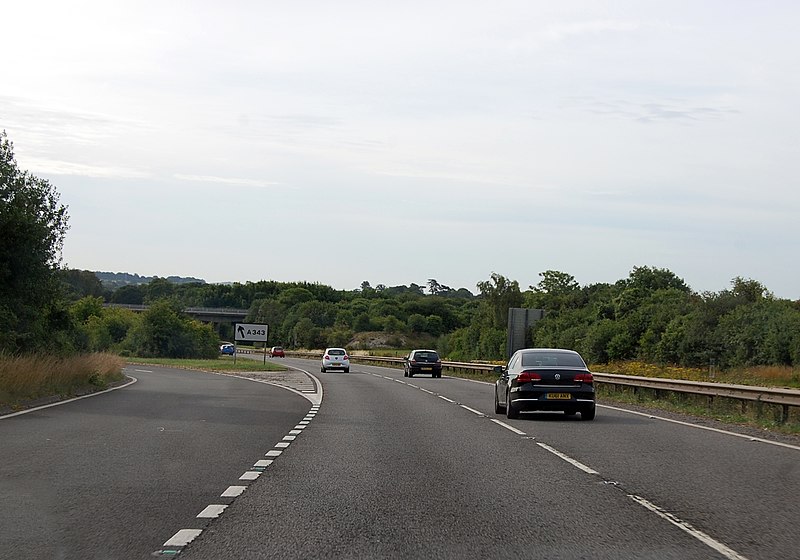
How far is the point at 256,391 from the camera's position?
115 ft

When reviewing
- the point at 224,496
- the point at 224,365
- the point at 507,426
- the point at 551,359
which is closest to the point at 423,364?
the point at 224,365

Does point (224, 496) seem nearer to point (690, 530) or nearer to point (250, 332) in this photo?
point (690, 530)

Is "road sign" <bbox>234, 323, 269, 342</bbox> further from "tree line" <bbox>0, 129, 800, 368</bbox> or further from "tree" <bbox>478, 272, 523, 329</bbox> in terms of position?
"tree" <bbox>478, 272, 523, 329</bbox>

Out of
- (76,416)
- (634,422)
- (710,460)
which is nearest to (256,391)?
(76,416)

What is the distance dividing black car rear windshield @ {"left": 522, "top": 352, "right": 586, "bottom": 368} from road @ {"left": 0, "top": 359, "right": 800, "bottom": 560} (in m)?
2.49

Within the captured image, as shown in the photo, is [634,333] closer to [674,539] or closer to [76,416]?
[76,416]

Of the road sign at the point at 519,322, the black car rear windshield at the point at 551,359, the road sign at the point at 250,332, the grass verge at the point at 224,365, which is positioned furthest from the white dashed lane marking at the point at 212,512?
the road sign at the point at 250,332

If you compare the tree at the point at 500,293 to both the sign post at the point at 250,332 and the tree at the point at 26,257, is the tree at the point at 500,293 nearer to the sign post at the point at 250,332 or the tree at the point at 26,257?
the sign post at the point at 250,332

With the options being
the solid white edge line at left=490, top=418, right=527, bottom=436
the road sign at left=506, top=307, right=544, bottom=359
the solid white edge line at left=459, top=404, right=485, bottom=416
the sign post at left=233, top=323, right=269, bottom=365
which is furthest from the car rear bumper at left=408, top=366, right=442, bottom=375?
the solid white edge line at left=490, top=418, right=527, bottom=436

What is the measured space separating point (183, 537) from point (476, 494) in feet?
11.8

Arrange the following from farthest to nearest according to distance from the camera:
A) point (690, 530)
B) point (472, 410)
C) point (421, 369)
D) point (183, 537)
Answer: point (421, 369)
point (472, 410)
point (690, 530)
point (183, 537)

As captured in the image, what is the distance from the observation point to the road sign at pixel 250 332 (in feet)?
219

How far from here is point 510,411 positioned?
2214 cm

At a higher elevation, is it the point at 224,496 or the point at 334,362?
the point at 224,496
